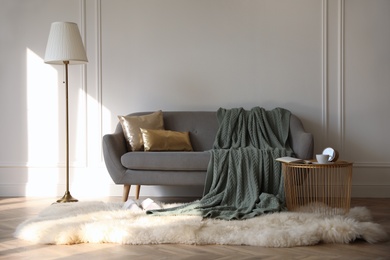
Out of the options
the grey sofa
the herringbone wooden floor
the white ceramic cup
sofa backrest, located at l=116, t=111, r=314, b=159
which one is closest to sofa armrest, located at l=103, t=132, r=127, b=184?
the grey sofa

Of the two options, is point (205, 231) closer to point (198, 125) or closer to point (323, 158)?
point (323, 158)

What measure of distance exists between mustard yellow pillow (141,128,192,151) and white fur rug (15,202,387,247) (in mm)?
1230

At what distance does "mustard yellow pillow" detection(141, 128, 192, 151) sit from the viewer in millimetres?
4863

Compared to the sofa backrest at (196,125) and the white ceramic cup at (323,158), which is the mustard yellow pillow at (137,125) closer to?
the sofa backrest at (196,125)

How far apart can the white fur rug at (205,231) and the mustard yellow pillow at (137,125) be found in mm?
1293

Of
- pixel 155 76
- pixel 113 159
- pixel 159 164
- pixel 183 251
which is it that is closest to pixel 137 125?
pixel 113 159

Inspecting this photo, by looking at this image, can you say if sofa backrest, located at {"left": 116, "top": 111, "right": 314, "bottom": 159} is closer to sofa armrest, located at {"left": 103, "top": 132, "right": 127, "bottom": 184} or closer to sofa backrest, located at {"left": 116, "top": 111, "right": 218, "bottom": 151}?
sofa backrest, located at {"left": 116, "top": 111, "right": 218, "bottom": 151}

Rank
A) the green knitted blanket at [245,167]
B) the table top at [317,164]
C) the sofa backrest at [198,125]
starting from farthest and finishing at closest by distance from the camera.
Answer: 1. the sofa backrest at [198,125]
2. the green knitted blanket at [245,167]
3. the table top at [317,164]

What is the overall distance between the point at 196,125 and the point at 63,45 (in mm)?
1440

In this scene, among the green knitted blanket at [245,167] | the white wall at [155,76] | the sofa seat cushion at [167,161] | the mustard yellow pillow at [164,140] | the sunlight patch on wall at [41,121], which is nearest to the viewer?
the green knitted blanket at [245,167]

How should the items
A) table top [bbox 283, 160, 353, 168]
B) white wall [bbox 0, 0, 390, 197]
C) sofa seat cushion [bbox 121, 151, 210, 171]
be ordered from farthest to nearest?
1. white wall [bbox 0, 0, 390, 197]
2. sofa seat cushion [bbox 121, 151, 210, 171]
3. table top [bbox 283, 160, 353, 168]

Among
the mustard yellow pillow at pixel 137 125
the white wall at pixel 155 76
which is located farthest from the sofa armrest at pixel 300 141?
the mustard yellow pillow at pixel 137 125

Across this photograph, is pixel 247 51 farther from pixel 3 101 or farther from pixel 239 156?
pixel 3 101

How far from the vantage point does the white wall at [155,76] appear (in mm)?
5391
